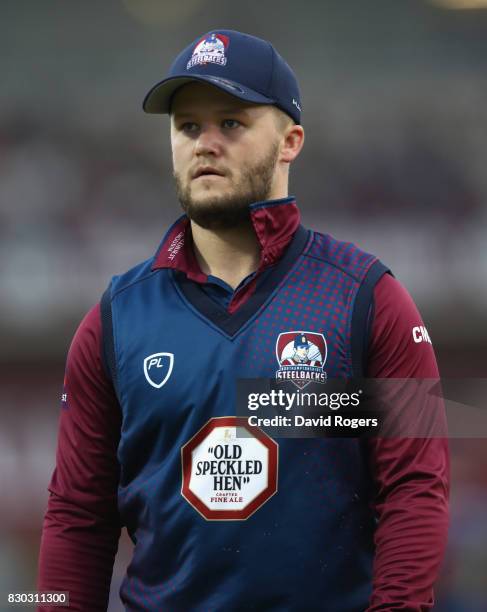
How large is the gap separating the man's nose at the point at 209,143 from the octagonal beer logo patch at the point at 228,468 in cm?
42

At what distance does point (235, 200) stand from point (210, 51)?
0.26 m

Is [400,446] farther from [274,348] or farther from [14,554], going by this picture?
[14,554]

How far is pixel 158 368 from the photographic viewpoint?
5.32 ft

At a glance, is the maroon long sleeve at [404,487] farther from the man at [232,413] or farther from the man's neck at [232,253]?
the man's neck at [232,253]

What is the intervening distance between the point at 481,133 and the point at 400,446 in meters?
3.02

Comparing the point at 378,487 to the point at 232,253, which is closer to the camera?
the point at 378,487

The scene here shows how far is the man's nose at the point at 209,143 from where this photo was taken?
5.40ft

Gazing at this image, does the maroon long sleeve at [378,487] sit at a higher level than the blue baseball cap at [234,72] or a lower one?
lower

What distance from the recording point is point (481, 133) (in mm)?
4328

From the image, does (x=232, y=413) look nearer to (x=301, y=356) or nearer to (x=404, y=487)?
(x=301, y=356)

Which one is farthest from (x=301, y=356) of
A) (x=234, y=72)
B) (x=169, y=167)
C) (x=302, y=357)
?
(x=169, y=167)

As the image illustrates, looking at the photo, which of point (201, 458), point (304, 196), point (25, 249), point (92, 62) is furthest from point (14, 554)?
point (201, 458)

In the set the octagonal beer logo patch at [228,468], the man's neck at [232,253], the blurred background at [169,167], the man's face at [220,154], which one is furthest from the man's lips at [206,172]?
the blurred background at [169,167]

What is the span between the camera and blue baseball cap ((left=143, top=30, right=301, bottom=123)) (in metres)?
1.68
